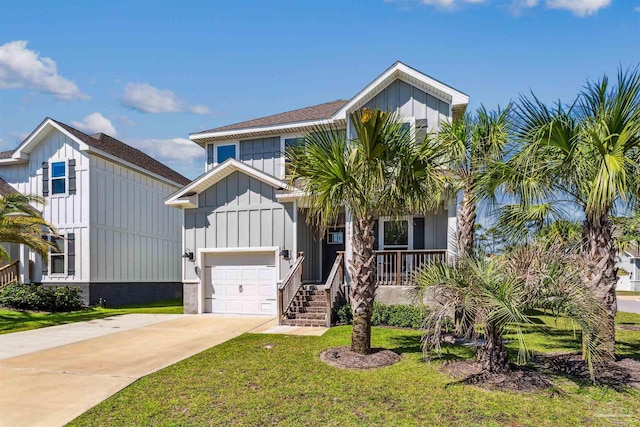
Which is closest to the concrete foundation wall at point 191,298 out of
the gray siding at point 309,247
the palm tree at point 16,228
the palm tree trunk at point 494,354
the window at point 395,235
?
the gray siding at point 309,247

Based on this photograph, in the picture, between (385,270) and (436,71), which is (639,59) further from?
(385,270)

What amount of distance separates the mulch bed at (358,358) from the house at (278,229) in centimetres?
479

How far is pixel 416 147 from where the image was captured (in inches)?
314

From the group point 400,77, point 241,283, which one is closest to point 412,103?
point 400,77

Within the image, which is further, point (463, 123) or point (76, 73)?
point (76, 73)

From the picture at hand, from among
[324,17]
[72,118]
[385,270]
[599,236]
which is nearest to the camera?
[599,236]

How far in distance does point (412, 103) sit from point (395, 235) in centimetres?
459

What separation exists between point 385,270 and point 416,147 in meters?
6.75

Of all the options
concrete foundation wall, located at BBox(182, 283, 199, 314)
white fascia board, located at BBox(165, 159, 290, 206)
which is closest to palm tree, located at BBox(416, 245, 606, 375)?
white fascia board, located at BBox(165, 159, 290, 206)

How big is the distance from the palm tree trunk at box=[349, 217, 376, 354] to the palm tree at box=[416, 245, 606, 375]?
119 cm

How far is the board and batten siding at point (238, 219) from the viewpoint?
47.8ft

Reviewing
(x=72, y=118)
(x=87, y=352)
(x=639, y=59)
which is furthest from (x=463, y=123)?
(x=72, y=118)

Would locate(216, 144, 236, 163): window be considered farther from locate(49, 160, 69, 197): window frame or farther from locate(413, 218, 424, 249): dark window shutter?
locate(413, 218, 424, 249): dark window shutter

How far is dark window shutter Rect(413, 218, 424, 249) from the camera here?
14.5 meters
